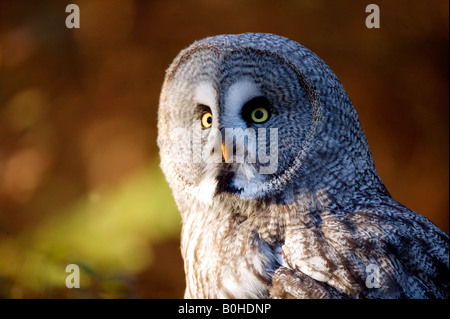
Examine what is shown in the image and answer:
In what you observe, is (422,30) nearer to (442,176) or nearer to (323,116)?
(442,176)

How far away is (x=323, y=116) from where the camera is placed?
1.39 metres

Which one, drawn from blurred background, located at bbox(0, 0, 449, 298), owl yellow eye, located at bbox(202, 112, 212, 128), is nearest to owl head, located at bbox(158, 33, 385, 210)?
owl yellow eye, located at bbox(202, 112, 212, 128)

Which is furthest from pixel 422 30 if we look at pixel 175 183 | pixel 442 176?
pixel 175 183

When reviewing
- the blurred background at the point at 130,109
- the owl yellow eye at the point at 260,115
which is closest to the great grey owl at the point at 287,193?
the owl yellow eye at the point at 260,115

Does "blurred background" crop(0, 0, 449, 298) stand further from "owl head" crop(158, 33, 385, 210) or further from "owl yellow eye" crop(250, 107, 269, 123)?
"owl yellow eye" crop(250, 107, 269, 123)

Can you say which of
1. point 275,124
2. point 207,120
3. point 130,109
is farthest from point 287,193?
point 130,109

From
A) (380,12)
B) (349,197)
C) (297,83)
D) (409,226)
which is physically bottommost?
(409,226)

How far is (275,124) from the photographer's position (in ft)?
4.52

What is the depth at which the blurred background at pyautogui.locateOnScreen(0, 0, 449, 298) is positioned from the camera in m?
2.45

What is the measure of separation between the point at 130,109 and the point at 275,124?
1.62 meters

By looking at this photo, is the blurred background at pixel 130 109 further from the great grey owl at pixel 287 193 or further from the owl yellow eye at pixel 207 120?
the owl yellow eye at pixel 207 120

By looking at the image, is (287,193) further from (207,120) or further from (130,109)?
(130,109)
